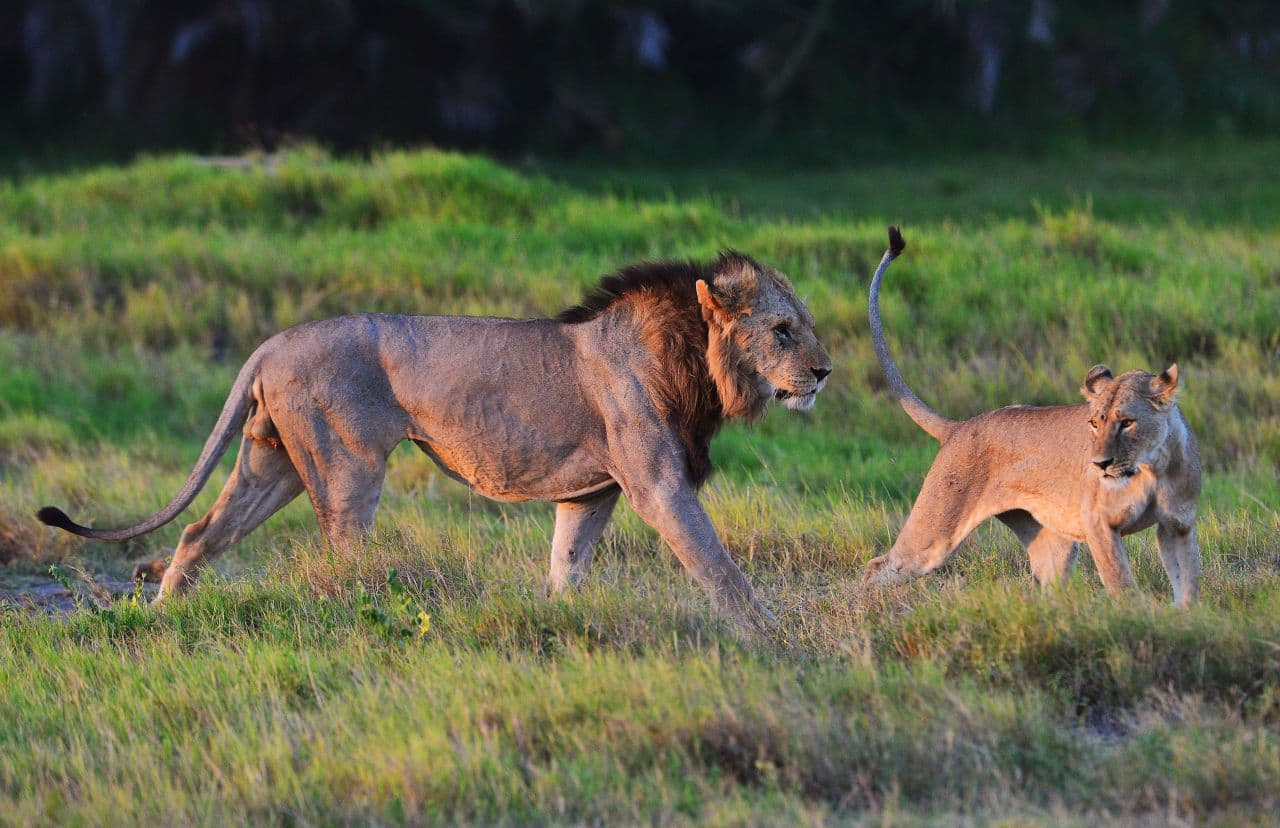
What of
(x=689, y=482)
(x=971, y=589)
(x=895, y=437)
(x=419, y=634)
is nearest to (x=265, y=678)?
(x=419, y=634)

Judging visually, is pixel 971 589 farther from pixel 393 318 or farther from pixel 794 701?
pixel 393 318

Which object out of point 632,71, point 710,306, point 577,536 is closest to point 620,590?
point 577,536

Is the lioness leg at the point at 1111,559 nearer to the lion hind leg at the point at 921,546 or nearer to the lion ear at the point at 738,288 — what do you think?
the lion hind leg at the point at 921,546

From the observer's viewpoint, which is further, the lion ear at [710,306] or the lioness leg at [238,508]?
the lioness leg at [238,508]

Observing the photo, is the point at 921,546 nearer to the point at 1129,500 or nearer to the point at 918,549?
the point at 918,549

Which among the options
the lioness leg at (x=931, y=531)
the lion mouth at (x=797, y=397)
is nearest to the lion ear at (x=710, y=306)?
the lion mouth at (x=797, y=397)

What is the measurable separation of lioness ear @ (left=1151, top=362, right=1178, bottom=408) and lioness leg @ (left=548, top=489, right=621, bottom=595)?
70.8 inches

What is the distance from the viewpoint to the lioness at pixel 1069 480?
15.2ft

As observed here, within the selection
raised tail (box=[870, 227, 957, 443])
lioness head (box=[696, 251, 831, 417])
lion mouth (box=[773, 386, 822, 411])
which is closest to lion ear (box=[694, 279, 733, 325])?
lioness head (box=[696, 251, 831, 417])

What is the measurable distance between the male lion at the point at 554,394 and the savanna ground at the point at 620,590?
1.06ft

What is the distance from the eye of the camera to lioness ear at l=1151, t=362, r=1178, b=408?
462cm

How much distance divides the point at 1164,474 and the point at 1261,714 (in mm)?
824

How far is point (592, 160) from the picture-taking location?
16984 mm

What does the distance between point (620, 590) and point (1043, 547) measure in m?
1.34
